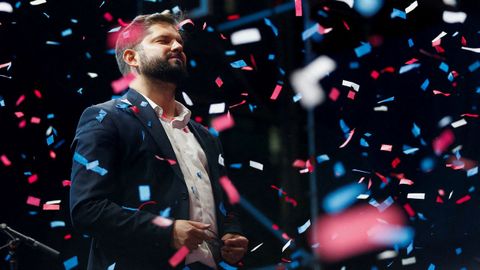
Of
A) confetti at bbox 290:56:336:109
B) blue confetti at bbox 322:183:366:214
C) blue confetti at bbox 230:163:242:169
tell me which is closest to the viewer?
blue confetti at bbox 230:163:242:169

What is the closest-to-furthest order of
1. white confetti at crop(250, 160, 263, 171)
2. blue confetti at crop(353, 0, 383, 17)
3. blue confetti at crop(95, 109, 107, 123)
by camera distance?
blue confetti at crop(95, 109, 107, 123)
white confetti at crop(250, 160, 263, 171)
blue confetti at crop(353, 0, 383, 17)

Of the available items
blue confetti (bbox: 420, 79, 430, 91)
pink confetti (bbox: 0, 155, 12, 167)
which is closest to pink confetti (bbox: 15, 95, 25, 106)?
pink confetti (bbox: 0, 155, 12, 167)

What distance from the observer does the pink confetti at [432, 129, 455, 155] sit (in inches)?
134

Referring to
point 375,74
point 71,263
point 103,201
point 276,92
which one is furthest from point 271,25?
point 103,201

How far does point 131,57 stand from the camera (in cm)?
189

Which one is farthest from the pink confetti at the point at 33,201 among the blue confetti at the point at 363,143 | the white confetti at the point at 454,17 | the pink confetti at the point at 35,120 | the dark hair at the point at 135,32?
the white confetti at the point at 454,17

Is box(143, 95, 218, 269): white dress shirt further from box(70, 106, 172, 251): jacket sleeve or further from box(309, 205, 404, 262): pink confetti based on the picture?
box(309, 205, 404, 262): pink confetti

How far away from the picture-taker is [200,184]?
1.76 meters

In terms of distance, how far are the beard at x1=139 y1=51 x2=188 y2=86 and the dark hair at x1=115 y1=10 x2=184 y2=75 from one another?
81 millimetres

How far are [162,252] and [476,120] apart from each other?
8.11ft

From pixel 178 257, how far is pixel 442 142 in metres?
2.25

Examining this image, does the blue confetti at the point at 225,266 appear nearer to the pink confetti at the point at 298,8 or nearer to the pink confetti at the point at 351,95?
the pink confetti at the point at 351,95

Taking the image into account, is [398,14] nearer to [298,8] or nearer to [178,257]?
[298,8]

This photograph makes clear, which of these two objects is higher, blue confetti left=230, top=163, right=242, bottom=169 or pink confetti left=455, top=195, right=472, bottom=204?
blue confetti left=230, top=163, right=242, bottom=169
